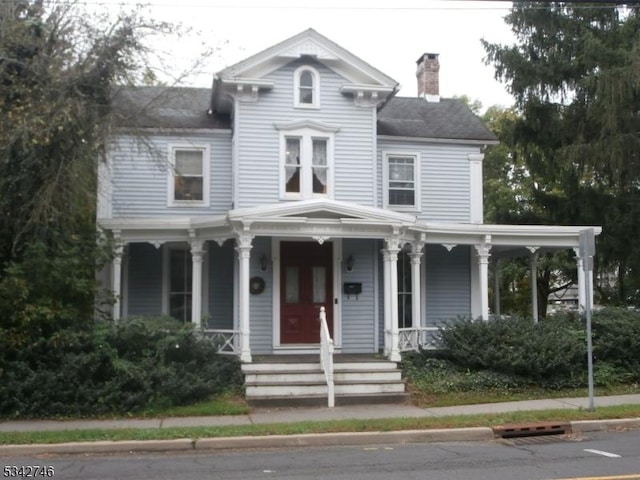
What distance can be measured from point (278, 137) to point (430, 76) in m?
7.00

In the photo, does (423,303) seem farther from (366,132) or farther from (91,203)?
(91,203)

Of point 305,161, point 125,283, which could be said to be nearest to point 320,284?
point 305,161

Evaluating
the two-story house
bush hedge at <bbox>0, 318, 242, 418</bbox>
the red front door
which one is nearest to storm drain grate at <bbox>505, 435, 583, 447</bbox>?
the two-story house

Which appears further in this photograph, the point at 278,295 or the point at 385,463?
the point at 278,295

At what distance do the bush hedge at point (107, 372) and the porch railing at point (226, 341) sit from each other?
947 mm

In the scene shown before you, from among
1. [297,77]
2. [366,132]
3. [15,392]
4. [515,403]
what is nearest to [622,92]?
[366,132]

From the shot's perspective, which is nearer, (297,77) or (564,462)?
(564,462)

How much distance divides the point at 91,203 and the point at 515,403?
28.1 feet

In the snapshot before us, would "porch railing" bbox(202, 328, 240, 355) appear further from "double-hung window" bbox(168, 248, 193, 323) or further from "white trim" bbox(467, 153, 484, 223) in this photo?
"white trim" bbox(467, 153, 484, 223)

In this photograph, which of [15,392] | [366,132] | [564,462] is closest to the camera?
[564,462]

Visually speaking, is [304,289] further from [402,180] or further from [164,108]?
[164,108]

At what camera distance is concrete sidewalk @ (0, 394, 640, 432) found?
11.0 meters

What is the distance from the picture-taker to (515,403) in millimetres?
12922

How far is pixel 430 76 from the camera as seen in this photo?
21.5 meters
